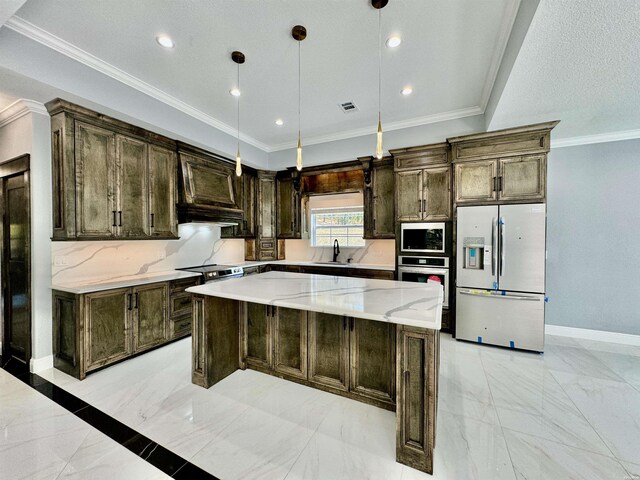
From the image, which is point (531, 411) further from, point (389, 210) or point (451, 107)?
point (451, 107)

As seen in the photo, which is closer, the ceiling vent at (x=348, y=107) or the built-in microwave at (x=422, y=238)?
the ceiling vent at (x=348, y=107)

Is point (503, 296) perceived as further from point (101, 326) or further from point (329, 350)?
point (101, 326)

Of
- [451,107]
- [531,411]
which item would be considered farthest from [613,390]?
[451,107]

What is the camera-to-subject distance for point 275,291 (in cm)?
223

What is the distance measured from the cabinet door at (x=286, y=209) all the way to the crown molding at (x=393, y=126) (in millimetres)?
743

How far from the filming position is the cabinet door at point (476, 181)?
11.3 feet

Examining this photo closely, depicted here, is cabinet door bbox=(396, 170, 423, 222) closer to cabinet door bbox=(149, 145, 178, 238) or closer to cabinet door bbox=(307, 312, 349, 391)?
cabinet door bbox=(307, 312, 349, 391)

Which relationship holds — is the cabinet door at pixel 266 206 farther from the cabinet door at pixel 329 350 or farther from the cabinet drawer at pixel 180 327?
the cabinet door at pixel 329 350

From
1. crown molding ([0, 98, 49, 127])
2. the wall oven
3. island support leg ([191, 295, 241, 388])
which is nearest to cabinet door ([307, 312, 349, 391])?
island support leg ([191, 295, 241, 388])

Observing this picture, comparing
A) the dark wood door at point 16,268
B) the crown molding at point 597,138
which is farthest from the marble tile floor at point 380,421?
the crown molding at point 597,138

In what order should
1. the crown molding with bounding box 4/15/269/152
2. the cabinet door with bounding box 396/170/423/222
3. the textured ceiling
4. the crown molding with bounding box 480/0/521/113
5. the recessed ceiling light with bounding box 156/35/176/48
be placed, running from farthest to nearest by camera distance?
the cabinet door with bounding box 396/170/423/222, the recessed ceiling light with bounding box 156/35/176/48, the crown molding with bounding box 4/15/269/152, the crown molding with bounding box 480/0/521/113, the textured ceiling

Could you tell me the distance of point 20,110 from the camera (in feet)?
9.05

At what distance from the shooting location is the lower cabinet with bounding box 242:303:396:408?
2.09m

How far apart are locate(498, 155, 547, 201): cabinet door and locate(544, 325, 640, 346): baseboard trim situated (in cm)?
205
